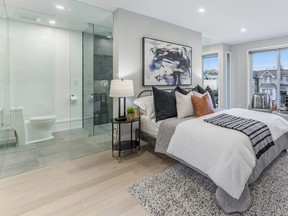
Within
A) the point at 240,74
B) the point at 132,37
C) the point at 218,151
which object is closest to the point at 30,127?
the point at 132,37

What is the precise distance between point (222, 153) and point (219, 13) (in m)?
2.85

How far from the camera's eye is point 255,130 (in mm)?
2084

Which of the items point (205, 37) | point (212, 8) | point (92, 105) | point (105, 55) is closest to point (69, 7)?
point (105, 55)

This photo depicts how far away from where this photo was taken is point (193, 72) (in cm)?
448

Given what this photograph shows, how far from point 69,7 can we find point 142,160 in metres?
2.92

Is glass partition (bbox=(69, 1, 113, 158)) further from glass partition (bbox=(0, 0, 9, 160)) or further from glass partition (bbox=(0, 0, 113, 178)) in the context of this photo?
glass partition (bbox=(0, 0, 9, 160))

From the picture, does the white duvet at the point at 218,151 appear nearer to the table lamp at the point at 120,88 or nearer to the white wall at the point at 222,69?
the table lamp at the point at 120,88

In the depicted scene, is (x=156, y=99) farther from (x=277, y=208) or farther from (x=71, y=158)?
(x=277, y=208)

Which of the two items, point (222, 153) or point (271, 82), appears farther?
point (271, 82)

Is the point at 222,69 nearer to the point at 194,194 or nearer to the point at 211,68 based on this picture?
the point at 211,68

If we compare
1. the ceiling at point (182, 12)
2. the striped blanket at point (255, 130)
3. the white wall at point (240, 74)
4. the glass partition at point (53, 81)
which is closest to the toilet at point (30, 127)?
the glass partition at point (53, 81)

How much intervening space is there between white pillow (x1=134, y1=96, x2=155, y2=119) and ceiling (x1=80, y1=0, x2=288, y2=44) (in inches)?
64.0

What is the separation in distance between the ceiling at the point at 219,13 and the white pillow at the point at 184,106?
5.18ft

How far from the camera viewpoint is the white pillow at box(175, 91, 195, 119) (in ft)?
9.45
